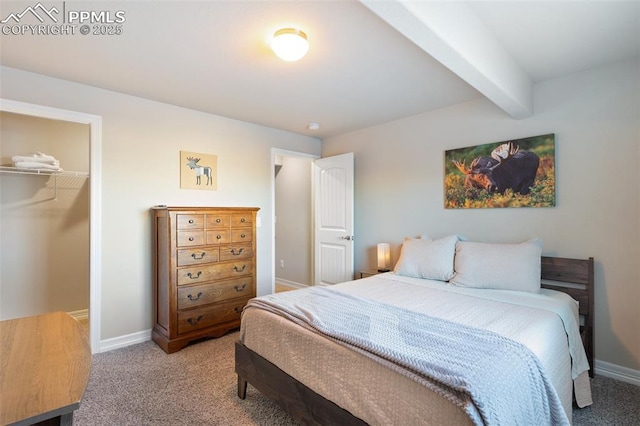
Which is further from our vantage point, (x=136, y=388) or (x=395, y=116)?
(x=395, y=116)

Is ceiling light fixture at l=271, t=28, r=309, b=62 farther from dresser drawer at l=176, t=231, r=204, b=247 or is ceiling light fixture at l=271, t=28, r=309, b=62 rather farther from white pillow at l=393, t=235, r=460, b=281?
white pillow at l=393, t=235, r=460, b=281

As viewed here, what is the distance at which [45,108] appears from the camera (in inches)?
101

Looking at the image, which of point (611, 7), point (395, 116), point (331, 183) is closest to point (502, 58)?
point (611, 7)

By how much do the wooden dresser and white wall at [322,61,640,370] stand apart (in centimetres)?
210

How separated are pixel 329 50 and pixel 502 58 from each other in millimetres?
1214

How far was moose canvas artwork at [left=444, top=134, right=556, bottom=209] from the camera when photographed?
2.65 m

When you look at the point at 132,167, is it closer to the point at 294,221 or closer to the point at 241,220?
the point at 241,220

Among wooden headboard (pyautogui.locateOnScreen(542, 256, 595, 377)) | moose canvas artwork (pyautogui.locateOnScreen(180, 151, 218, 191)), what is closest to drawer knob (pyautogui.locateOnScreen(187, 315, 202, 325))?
moose canvas artwork (pyautogui.locateOnScreen(180, 151, 218, 191))

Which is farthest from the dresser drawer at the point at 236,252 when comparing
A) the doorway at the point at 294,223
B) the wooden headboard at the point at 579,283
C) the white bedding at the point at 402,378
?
the wooden headboard at the point at 579,283

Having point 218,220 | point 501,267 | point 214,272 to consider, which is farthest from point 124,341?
point 501,267

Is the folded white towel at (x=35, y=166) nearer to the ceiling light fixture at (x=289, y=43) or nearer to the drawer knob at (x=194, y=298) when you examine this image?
the drawer knob at (x=194, y=298)

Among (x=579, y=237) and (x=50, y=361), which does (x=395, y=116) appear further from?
(x=50, y=361)

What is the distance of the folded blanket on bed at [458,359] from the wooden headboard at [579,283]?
4.87 ft

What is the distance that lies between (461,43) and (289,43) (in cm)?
98
